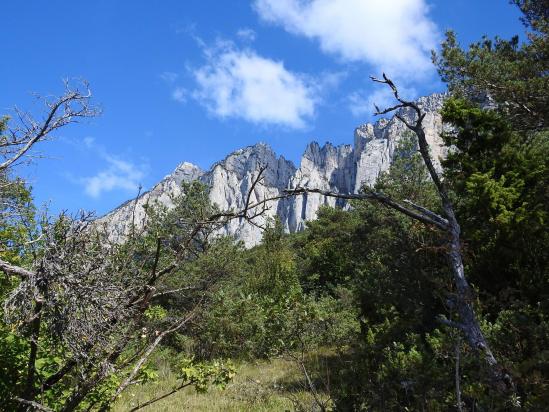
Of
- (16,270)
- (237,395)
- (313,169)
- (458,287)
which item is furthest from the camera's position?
(313,169)

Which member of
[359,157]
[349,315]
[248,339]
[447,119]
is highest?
[359,157]

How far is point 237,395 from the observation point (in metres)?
11.3

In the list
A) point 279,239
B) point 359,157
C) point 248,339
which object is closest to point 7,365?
point 248,339

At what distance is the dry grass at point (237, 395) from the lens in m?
9.57

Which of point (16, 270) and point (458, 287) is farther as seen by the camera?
point (458, 287)

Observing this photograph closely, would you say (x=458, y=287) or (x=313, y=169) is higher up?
(x=313, y=169)

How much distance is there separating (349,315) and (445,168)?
785 centimetres

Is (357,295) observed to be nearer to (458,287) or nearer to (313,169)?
(458,287)

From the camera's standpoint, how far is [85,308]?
309cm

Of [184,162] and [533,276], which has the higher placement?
[184,162]

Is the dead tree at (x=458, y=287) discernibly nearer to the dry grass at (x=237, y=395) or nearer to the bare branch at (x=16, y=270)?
the bare branch at (x=16, y=270)

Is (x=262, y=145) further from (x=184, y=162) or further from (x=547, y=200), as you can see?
(x=547, y=200)

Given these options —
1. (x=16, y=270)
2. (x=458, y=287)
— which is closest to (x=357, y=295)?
(x=458, y=287)

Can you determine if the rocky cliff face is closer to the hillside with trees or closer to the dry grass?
the hillside with trees
